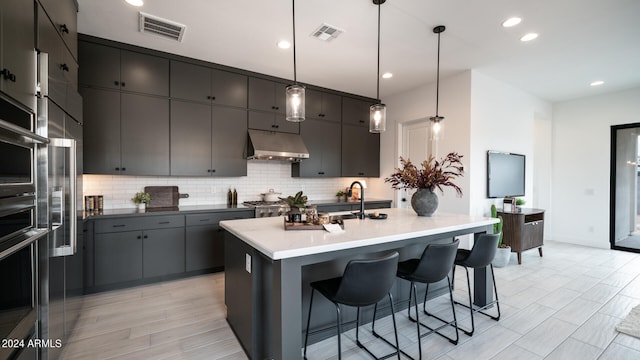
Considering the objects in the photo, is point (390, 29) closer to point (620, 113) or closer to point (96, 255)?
point (96, 255)

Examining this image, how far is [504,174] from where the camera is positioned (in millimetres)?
4789

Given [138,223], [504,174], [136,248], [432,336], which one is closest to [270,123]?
[138,223]

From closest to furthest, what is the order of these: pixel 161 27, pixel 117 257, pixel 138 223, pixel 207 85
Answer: pixel 161 27
pixel 117 257
pixel 138 223
pixel 207 85

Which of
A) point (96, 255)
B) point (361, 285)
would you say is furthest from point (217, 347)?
point (96, 255)

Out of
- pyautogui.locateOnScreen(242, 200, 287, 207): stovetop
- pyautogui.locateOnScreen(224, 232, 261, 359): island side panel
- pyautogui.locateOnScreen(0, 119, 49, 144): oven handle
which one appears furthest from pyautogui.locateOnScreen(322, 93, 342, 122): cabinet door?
pyautogui.locateOnScreen(0, 119, 49, 144): oven handle

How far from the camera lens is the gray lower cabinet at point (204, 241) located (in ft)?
11.9

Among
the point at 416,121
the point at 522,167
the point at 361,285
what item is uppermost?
the point at 416,121

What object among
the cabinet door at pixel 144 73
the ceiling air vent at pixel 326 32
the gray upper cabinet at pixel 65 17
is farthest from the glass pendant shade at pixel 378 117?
the cabinet door at pixel 144 73

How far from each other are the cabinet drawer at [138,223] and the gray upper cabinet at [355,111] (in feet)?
10.9

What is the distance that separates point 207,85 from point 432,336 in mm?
3981

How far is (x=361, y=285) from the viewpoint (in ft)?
5.62

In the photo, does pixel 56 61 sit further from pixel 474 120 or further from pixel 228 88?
pixel 474 120

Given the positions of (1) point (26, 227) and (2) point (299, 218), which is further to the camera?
(2) point (299, 218)

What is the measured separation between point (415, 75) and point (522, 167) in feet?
8.76
